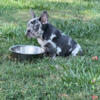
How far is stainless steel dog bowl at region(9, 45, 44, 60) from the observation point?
6.41 metres

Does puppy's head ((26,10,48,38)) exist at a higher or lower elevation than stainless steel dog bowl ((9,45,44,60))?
higher

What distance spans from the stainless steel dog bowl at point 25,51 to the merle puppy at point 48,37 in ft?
0.63

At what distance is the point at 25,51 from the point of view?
276 inches

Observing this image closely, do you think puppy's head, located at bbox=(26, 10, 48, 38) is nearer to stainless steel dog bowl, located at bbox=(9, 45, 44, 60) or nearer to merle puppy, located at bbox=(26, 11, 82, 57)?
merle puppy, located at bbox=(26, 11, 82, 57)

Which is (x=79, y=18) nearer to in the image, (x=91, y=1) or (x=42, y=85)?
(x=91, y=1)

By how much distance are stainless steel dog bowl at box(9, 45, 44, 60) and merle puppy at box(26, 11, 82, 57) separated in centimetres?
19

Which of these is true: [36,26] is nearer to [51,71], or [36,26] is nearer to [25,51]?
[25,51]

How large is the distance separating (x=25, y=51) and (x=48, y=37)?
60 centimetres

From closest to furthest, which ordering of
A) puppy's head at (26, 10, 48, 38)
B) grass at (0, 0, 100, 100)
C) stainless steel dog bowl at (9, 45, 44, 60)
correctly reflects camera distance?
1. grass at (0, 0, 100, 100)
2. stainless steel dog bowl at (9, 45, 44, 60)
3. puppy's head at (26, 10, 48, 38)

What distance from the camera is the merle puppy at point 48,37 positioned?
679 cm

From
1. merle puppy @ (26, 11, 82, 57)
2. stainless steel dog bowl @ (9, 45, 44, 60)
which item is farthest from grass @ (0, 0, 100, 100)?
merle puppy @ (26, 11, 82, 57)

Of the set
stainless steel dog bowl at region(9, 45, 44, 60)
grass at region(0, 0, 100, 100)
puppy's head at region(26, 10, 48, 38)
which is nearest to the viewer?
grass at region(0, 0, 100, 100)

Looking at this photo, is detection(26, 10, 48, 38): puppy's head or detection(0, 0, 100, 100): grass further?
detection(26, 10, 48, 38): puppy's head

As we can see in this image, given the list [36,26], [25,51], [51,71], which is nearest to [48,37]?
A: [36,26]
